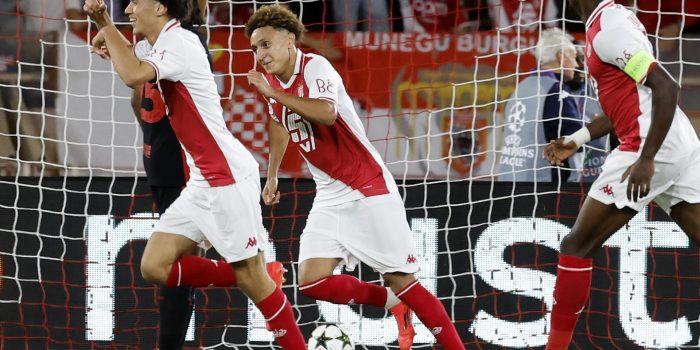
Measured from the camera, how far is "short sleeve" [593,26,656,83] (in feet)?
14.8

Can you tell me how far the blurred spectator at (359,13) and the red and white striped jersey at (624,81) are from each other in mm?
3342

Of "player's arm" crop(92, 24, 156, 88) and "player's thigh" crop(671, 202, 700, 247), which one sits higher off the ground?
"player's arm" crop(92, 24, 156, 88)

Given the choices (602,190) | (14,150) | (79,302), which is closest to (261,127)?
(14,150)

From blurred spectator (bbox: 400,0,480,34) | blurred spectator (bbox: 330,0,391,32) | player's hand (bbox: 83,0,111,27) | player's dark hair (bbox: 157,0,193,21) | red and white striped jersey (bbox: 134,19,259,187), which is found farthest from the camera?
blurred spectator (bbox: 400,0,480,34)

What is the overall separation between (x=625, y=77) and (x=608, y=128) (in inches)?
16.4

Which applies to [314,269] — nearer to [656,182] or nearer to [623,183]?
[623,183]

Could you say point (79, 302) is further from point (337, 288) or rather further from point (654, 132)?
point (654, 132)

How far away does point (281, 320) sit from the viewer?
4.96 meters

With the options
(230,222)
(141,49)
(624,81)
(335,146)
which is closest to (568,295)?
(624,81)

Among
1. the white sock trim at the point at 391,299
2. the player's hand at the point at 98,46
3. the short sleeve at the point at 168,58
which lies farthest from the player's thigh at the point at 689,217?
the player's hand at the point at 98,46

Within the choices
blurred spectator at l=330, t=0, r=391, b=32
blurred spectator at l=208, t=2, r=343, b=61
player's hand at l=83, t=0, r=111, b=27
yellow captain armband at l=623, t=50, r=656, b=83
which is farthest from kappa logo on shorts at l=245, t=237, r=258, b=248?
blurred spectator at l=330, t=0, r=391, b=32

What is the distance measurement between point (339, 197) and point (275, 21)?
0.84m

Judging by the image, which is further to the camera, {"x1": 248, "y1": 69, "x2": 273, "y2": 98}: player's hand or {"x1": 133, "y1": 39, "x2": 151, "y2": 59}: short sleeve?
{"x1": 133, "y1": 39, "x2": 151, "y2": 59}: short sleeve

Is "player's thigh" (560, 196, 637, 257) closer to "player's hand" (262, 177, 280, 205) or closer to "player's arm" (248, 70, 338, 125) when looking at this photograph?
"player's arm" (248, 70, 338, 125)
